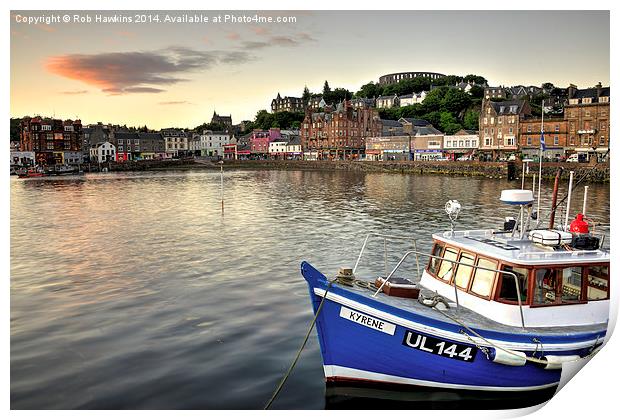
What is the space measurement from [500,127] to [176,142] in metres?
60.9

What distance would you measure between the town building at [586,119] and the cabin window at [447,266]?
114ft

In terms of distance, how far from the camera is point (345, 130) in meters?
75.9

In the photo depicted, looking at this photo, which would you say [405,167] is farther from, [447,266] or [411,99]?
[447,266]

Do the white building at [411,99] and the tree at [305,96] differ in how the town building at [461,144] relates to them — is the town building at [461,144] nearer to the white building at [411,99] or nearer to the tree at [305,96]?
the white building at [411,99]

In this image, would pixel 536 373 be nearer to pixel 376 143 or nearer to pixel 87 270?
pixel 87 270

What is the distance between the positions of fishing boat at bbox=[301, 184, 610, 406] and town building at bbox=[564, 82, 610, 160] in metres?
34.6

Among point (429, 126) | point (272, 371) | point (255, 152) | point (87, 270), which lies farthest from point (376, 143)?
point (272, 371)

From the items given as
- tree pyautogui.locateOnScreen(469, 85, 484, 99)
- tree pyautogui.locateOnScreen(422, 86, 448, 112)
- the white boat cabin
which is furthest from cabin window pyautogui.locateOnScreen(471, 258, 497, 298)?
tree pyautogui.locateOnScreen(469, 85, 484, 99)

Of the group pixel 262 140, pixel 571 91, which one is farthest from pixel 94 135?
pixel 571 91

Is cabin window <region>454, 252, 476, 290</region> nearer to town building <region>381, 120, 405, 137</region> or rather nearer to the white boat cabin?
the white boat cabin

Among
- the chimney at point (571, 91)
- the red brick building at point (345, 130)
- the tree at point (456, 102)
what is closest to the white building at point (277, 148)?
the red brick building at point (345, 130)

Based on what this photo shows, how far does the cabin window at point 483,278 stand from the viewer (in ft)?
22.0

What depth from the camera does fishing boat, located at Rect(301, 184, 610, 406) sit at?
20.2ft

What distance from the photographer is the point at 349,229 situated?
19000mm
